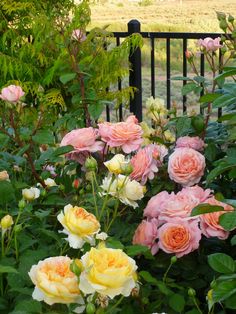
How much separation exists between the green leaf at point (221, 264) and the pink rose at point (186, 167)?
12.8 inches

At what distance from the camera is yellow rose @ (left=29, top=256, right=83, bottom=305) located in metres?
0.92

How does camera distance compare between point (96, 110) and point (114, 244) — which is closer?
point (114, 244)

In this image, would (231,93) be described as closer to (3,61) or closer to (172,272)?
(172,272)

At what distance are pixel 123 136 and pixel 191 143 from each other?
0.70ft

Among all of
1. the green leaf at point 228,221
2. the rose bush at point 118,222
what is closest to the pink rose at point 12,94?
the rose bush at point 118,222

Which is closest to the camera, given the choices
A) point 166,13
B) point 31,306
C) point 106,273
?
point 106,273

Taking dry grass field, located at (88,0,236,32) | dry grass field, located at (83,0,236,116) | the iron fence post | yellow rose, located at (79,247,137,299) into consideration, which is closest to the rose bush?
yellow rose, located at (79,247,137,299)

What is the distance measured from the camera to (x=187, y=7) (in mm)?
18547

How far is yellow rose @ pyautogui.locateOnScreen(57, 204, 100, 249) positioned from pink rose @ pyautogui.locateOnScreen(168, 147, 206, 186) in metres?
0.42

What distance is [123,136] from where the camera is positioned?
147 centimetres

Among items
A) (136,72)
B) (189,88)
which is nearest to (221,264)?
(189,88)

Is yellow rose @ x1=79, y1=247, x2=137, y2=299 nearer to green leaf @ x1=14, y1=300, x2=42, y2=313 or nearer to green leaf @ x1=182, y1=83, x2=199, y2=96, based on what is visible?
green leaf @ x1=14, y1=300, x2=42, y2=313

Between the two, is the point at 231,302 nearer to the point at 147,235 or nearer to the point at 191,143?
the point at 147,235

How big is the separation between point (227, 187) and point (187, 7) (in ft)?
57.6
